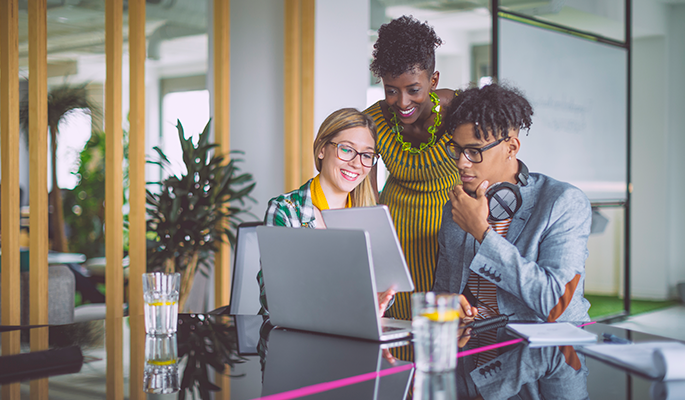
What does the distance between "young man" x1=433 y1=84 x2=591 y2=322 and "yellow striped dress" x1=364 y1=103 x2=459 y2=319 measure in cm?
52

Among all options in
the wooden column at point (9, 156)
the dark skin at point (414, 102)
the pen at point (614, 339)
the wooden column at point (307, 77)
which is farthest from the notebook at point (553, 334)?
the wooden column at point (9, 156)

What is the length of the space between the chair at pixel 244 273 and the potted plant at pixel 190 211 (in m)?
1.47

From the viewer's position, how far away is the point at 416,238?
8.82 feet

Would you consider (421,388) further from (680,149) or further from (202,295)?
(680,149)

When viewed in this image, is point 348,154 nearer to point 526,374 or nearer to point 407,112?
point 407,112

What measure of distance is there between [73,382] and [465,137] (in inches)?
52.9

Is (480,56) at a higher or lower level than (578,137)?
higher

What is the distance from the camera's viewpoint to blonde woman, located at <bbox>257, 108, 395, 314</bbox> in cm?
207

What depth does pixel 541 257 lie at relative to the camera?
1.76m

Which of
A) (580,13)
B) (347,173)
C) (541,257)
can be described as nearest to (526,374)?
(541,257)

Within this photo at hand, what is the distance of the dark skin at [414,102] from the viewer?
7.65ft

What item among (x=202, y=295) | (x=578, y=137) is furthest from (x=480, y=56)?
(x=202, y=295)

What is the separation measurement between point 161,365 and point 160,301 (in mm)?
291

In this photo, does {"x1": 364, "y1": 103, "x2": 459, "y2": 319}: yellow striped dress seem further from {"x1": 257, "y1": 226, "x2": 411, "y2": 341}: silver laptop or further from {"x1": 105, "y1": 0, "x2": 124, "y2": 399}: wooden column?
{"x1": 105, "y1": 0, "x2": 124, "y2": 399}: wooden column
